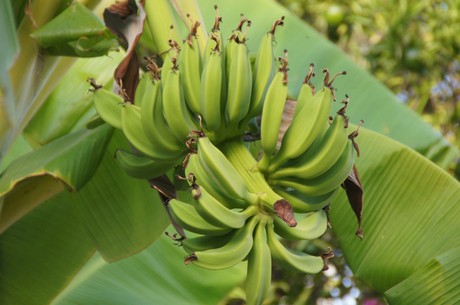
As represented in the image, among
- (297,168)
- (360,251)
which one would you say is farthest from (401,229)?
(297,168)

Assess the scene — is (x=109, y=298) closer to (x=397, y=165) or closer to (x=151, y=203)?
(x=151, y=203)

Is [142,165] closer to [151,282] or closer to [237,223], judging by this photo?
[237,223]

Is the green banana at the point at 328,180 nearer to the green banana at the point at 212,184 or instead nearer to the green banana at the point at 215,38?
the green banana at the point at 212,184

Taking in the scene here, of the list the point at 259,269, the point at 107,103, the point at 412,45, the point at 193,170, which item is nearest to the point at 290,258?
the point at 259,269

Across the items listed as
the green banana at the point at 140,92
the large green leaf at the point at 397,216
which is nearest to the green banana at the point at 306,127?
the green banana at the point at 140,92

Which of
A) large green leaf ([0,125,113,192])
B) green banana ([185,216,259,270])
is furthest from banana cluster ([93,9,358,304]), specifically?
large green leaf ([0,125,113,192])
